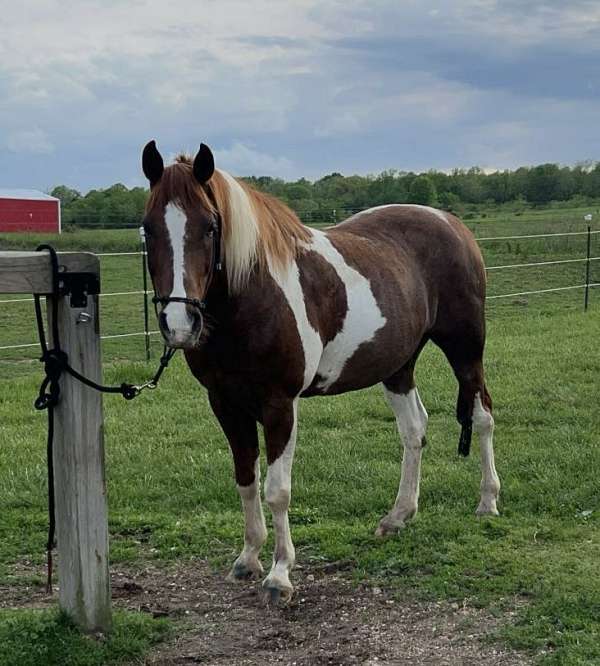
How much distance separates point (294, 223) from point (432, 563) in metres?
1.86

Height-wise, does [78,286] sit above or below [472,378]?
above

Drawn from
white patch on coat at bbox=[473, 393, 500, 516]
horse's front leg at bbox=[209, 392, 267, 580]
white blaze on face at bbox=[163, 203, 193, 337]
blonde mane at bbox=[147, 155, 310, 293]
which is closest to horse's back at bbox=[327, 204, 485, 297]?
white patch on coat at bbox=[473, 393, 500, 516]

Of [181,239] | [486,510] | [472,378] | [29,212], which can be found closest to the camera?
[181,239]

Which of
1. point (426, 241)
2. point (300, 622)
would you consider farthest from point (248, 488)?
point (426, 241)

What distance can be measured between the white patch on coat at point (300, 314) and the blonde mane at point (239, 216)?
44 millimetres

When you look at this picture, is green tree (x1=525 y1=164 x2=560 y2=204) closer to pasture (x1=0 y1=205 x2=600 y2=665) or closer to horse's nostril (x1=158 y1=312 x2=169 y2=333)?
pasture (x1=0 y1=205 x2=600 y2=665)

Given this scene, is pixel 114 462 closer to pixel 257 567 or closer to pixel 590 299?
pixel 257 567

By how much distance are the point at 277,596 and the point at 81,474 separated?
1194mm

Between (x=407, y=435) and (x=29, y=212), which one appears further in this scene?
(x=29, y=212)

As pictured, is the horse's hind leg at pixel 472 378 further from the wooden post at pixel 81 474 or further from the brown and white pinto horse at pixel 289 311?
the wooden post at pixel 81 474

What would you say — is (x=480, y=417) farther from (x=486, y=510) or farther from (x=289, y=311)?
(x=289, y=311)

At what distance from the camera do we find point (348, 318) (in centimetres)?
435

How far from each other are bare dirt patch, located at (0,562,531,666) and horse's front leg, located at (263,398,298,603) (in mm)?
98

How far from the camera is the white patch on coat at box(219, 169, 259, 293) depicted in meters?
3.62
